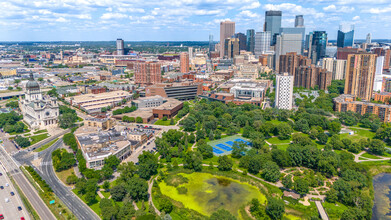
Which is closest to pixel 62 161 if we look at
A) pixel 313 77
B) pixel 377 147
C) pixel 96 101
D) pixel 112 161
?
pixel 112 161

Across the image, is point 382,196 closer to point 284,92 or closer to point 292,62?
point 284,92

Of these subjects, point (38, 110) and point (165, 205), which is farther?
point (38, 110)

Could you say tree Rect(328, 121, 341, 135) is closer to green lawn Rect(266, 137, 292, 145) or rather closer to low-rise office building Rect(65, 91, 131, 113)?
green lawn Rect(266, 137, 292, 145)

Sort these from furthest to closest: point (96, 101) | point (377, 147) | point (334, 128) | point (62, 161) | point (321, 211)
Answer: point (96, 101)
point (334, 128)
point (377, 147)
point (62, 161)
point (321, 211)

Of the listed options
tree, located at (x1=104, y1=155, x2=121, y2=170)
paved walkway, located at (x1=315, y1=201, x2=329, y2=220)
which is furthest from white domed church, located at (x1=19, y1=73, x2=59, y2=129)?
paved walkway, located at (x1=315, y1=201, x2=329, y2=220)

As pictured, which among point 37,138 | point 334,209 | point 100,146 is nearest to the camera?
point 334,209

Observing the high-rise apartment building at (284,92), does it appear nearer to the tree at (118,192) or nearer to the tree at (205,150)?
the tree at (205,150)

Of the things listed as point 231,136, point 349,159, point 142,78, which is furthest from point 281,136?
point 142,78
